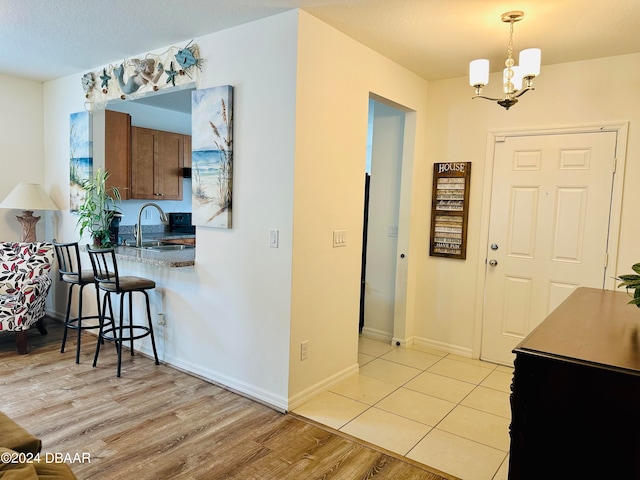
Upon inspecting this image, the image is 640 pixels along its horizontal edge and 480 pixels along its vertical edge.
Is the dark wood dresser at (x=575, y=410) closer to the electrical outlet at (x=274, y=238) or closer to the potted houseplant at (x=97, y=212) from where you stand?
the electrical outlet at (x=274, y=238)

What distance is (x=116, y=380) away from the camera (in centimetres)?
322

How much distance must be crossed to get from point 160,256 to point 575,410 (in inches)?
113

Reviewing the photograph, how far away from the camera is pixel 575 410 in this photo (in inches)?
56.9

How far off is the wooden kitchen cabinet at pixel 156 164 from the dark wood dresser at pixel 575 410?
176 inches

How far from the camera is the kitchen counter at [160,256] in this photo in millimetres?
3217

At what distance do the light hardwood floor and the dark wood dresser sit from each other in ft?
2.82

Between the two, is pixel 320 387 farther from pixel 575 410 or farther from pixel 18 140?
pixel 18 140

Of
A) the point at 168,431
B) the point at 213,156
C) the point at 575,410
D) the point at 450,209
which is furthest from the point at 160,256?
the point at 575,410

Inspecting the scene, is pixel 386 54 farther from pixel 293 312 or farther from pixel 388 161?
pixel 293 312

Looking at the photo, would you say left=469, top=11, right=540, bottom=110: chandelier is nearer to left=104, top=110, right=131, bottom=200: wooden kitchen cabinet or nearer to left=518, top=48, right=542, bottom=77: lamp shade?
left=518, top=48, right=542, bottom=77: lamp shade

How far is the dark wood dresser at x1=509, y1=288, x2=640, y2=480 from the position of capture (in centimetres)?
138

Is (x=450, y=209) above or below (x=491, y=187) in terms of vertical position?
below

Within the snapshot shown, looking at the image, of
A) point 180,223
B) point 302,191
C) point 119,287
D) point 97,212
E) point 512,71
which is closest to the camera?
point 512,71

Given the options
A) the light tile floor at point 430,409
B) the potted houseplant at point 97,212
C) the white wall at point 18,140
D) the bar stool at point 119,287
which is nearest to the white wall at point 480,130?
the light tile floor at point 430,409
